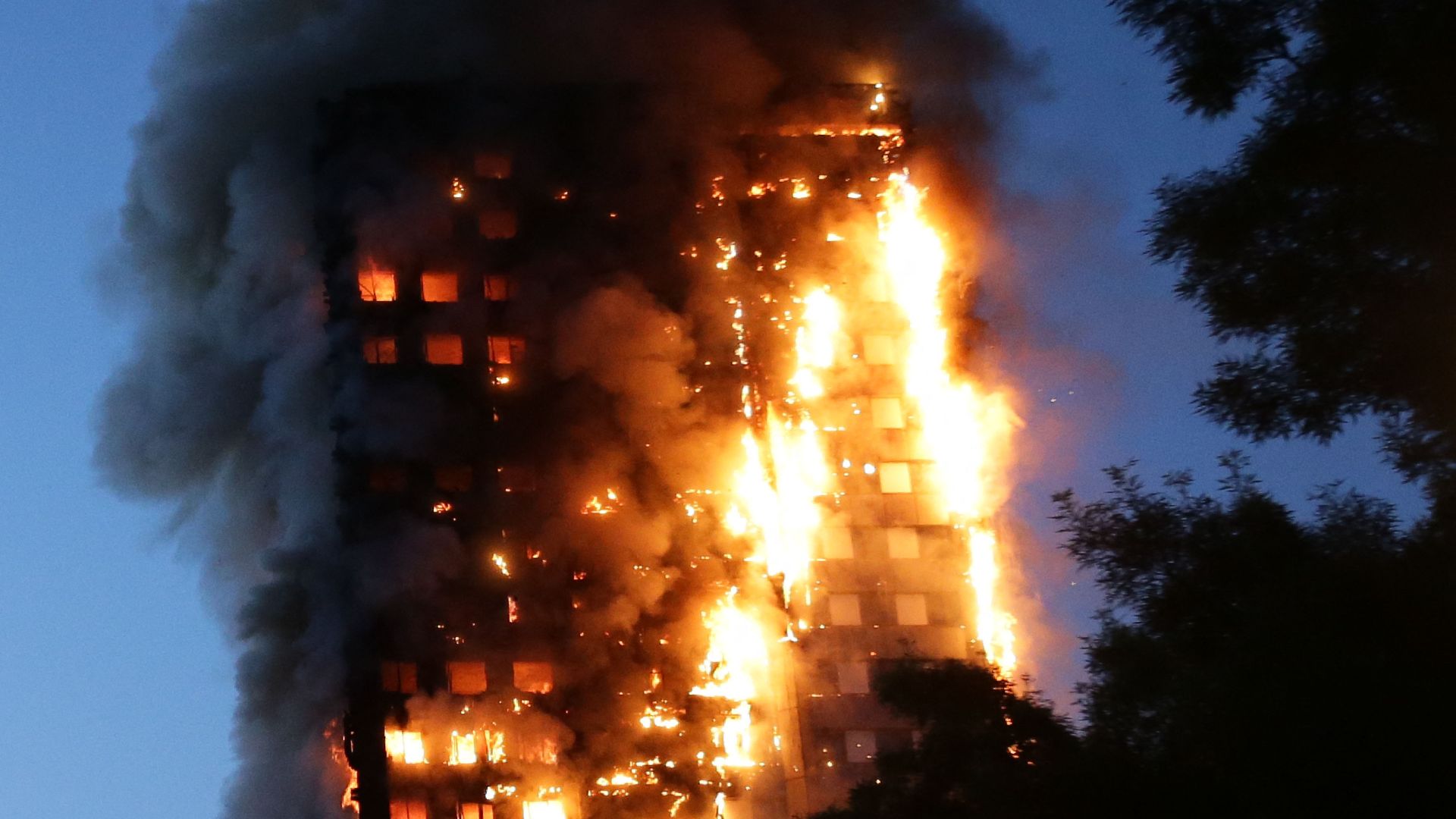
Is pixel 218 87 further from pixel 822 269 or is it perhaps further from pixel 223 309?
pixel 822 269

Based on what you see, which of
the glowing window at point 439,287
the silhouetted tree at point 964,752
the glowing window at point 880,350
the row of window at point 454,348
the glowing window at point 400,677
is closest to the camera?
the silhouetted tree at point 964,752

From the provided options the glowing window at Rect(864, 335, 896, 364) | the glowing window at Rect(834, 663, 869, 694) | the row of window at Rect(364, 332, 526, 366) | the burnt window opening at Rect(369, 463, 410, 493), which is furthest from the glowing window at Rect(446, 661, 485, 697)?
the glowing window at Rect(864, 335, 896, 364)

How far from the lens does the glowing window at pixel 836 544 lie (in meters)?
52.6

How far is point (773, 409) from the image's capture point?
173ft

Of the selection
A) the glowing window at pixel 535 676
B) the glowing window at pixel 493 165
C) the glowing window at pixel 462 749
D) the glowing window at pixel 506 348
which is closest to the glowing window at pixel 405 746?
the glowing window at pixel 462 749

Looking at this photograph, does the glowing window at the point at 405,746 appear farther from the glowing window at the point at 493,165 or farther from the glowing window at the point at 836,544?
the glowing window at the point at 493,165

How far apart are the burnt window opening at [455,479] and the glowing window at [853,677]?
39.1ft

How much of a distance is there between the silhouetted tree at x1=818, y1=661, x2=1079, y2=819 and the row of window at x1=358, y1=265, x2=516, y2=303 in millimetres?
32416

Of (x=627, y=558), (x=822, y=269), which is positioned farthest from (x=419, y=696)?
(x=822, y=269)

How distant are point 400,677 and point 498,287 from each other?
459 inches

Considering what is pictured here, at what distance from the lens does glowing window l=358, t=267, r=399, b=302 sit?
50625 mm

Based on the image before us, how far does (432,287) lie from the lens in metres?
51.3

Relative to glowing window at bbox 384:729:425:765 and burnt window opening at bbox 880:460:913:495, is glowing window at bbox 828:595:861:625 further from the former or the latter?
glowing window at bbox 384:729:425:765

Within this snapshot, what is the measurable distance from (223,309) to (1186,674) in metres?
43.4
